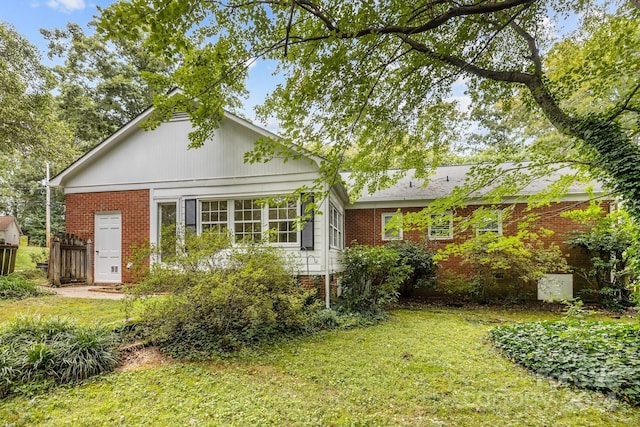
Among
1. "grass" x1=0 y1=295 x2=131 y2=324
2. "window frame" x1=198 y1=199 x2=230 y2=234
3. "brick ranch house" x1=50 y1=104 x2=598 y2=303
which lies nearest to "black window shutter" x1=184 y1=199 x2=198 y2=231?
"brick ranch house" x1=50 y1=104 x2=598 y2=303

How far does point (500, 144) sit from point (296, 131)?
11.2ft

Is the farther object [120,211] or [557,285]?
[557,285]

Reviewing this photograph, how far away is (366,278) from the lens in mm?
8617

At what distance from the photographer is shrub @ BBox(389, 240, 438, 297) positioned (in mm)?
10078

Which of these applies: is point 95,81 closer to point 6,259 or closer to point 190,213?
point 6,259

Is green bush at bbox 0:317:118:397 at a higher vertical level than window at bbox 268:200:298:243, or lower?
lower

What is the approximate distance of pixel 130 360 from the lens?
180 inches

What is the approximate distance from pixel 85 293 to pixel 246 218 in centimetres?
436

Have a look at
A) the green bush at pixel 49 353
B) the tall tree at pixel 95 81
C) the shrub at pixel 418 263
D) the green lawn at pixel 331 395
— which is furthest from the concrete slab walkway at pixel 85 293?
the tall tree at pixel 95 81

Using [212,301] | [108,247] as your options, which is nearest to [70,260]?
[108,247]

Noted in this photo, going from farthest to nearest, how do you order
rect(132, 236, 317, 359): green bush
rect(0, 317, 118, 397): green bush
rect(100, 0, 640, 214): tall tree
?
1. rect(132, 236, 317, 359): green bush
2. rect(100, 0, 640, 214): tall tree
3. rect(0, 317, 118, 397): green bush

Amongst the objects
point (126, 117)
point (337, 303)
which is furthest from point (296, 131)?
point (126, 117)

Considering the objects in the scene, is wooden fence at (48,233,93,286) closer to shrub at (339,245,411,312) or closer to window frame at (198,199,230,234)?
window frame at (198,199,230,234)

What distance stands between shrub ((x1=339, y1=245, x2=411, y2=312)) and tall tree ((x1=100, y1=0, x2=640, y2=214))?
3167mm
